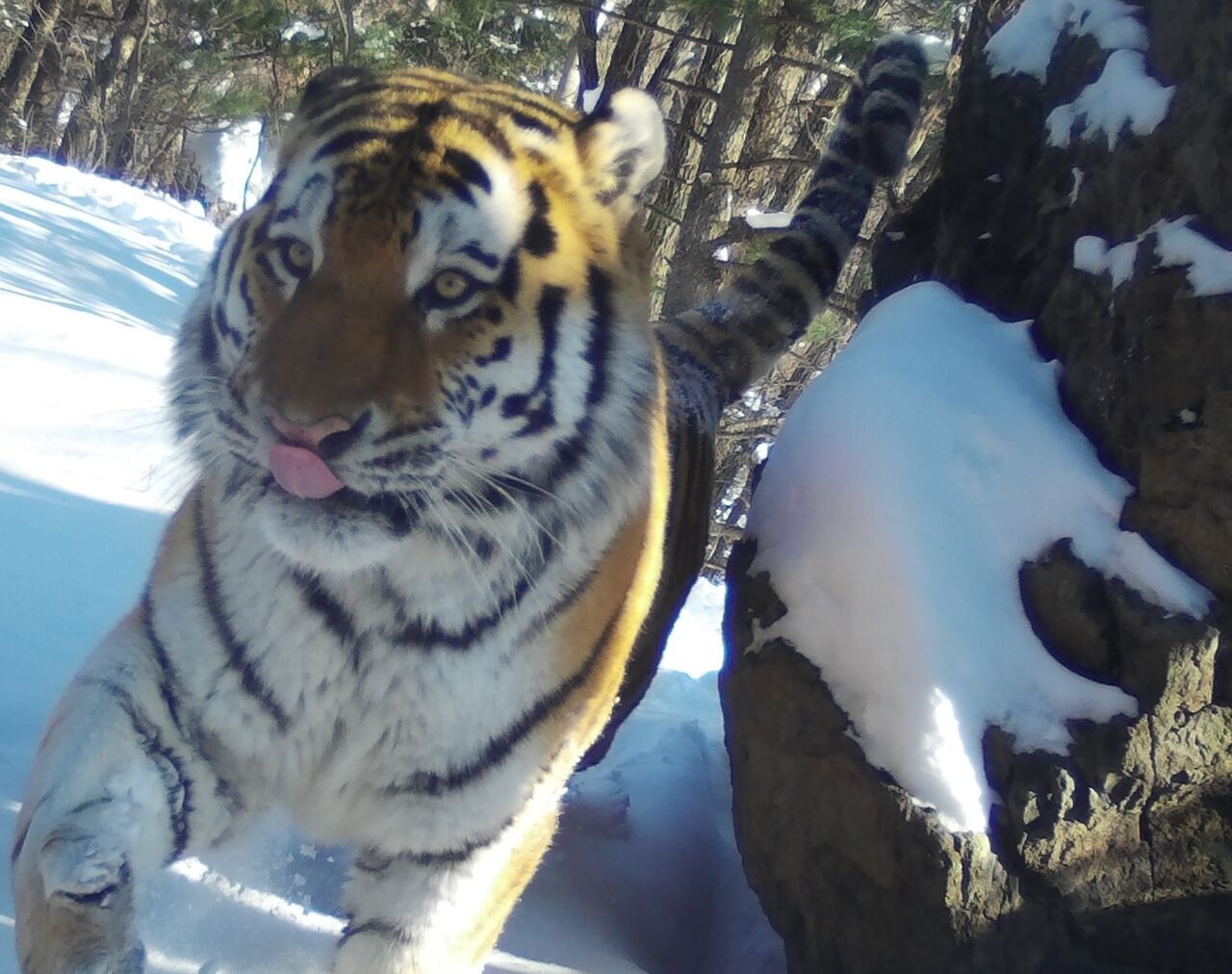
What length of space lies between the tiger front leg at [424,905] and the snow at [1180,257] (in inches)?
57.5

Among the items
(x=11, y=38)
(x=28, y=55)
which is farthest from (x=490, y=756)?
(x=11, y=38)

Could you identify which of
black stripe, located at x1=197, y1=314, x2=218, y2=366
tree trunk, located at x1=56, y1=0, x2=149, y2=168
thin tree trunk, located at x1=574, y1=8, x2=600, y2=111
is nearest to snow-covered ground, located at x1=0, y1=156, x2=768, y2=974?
black stripe, located at x1=197, y1=314, x2=218, y2=366

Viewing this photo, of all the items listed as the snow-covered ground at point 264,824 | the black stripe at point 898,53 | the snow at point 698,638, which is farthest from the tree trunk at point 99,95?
the black stripe at point 898,53

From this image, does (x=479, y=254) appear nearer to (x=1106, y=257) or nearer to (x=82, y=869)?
(x=82, y=869)

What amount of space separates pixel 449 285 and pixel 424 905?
932mm

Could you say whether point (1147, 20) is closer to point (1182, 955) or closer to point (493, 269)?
point (493, 269)

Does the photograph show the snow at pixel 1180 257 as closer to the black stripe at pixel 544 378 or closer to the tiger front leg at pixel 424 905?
the black stripe at pixel 544 378

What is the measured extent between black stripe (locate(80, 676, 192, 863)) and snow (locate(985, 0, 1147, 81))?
2283 millimetres

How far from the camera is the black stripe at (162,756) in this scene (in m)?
1.53

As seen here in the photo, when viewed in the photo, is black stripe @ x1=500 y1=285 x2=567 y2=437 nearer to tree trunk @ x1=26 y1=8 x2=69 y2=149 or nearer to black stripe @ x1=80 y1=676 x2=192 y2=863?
black stripe @ x1=80 y1=676 x2=192 y2=863

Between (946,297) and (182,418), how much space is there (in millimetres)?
1626

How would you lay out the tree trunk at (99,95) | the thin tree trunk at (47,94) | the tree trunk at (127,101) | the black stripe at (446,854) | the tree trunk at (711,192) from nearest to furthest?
the black stripe at (446,854) → the tree trunk at (711,192) → the tree trunk at (127,101) → the tree trunk at (99,95) → the thin tree trunk at (47,94)

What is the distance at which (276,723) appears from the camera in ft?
5.24

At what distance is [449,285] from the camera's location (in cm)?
145
